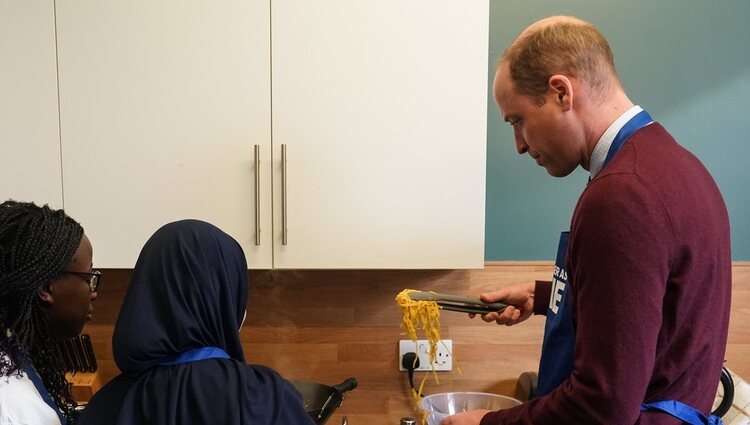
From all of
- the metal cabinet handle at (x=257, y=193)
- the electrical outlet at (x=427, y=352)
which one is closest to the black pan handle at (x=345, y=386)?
the electrical outlet at (x=427, y=352)

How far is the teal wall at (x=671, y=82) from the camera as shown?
1.94 m

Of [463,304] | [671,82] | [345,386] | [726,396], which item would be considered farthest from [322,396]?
[671,82]

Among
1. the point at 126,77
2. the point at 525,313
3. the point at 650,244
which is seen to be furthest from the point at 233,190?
the point at 650,244

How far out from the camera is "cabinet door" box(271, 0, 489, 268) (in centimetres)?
161

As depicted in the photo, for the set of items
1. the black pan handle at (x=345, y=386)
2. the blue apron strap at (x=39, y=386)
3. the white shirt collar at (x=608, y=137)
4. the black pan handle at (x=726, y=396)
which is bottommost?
the black pan handle at (x=345, y=386)

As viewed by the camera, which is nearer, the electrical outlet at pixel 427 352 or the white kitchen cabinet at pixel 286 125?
the white kitchen cabinet at pixel 286 125

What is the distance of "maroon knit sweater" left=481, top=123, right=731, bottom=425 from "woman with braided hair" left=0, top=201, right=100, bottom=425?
0.86 m

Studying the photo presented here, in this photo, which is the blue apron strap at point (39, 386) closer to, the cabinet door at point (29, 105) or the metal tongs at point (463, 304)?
the cabinet door at point (29, 105)


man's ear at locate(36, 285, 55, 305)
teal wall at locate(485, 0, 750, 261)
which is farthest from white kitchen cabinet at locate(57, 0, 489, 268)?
man's ear at locate(36, 285, 55, 305)

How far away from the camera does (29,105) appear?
163cm

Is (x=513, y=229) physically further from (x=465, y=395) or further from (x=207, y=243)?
(x=207, y=243)

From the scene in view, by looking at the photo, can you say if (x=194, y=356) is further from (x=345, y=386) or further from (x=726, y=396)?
(x=726, y=396)

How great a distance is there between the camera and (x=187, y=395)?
3.65 ft

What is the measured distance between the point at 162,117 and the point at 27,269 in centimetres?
60
